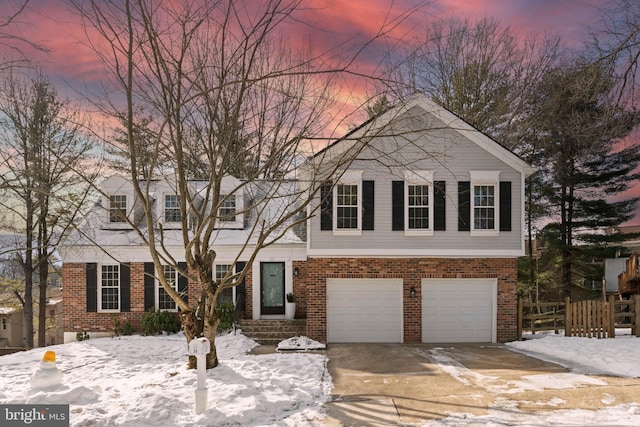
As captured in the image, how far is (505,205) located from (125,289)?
43.3 ft

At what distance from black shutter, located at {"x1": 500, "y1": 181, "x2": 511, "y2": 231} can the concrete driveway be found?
13.3 ft

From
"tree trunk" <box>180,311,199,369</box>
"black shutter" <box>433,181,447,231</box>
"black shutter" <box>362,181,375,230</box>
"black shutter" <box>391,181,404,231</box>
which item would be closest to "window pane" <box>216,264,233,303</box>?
"black shutter" <box>362,181,375,230</box>

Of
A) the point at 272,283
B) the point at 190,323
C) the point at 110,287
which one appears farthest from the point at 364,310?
the point at 110,287

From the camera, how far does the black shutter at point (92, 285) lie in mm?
15281

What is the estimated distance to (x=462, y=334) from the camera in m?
13.7

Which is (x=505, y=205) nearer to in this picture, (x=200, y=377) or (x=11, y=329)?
(x=200, y=377)

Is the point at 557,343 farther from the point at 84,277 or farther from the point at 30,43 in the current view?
the point at 84,277

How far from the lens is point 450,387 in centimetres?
801

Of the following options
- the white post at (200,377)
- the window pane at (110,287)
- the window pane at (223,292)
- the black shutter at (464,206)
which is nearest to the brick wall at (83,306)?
the window pane at (110,287)

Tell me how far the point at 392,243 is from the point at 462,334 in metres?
3.69

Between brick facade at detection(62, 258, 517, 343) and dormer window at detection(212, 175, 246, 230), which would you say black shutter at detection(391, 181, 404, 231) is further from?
dormer window at detection(212, 175, 246, 230)

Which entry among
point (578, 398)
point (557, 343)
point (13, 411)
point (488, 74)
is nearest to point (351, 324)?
point (557, 343)

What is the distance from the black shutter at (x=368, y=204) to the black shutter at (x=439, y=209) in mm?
1958

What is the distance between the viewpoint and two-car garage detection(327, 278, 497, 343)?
44.8 feet
